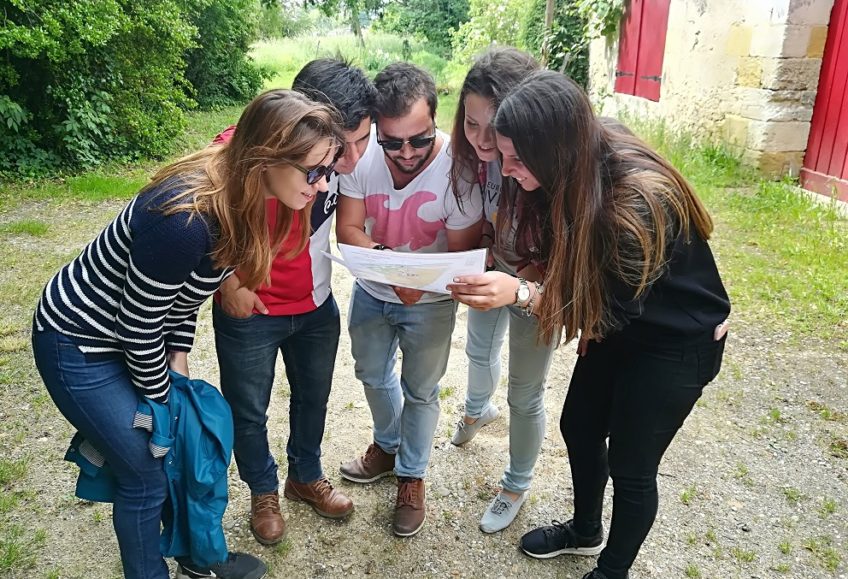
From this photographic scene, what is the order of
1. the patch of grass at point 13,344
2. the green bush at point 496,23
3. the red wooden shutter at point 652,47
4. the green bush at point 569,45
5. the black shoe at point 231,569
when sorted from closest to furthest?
1. the black shoe at point 231,569
2. the patch of grass at point 13,344
3. the red wooden shutter at point 652,47
4. the green bush at point 569,45
5. the green bush at point 496,23

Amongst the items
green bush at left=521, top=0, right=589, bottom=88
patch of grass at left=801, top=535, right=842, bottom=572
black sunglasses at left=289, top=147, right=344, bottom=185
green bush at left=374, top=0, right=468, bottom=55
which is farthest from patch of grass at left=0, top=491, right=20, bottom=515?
green bush at left=374, top=0, right=468, bottom=55

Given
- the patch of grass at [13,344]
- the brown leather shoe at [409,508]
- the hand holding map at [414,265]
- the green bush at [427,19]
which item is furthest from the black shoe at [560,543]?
the green bush at [427,19]

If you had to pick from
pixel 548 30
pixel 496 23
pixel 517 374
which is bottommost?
pixel 517 374

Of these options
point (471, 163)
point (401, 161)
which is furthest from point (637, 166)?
point (401, 161)

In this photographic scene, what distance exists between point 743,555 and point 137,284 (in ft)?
7.57

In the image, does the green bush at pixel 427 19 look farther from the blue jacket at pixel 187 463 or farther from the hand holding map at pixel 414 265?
the blue jacket at pixel 187 463

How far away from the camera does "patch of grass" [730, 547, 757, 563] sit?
239cm

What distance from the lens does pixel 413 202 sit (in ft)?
7.22

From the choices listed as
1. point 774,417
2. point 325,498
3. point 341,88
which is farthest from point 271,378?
point 774,417

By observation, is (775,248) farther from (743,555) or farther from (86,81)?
(86,81)

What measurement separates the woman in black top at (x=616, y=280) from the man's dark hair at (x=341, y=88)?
1.63 feet

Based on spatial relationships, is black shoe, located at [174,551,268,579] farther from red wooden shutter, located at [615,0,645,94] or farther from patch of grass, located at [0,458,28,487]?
red wooden shutter, located at [615,0,645,94]

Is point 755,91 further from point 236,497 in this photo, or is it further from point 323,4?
point 323,4

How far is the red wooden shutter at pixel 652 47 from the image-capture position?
27.7 ft
